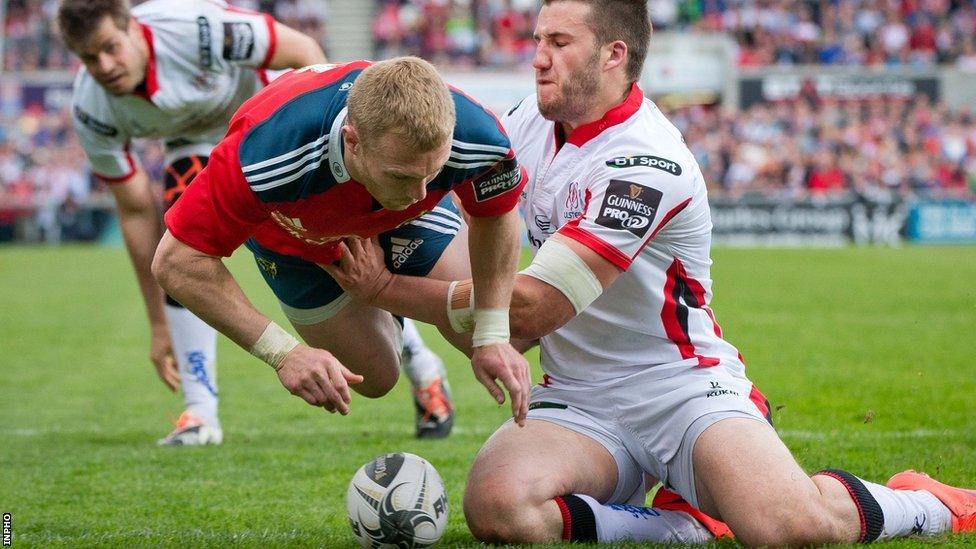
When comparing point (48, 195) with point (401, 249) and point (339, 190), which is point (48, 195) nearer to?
point (401, 249)

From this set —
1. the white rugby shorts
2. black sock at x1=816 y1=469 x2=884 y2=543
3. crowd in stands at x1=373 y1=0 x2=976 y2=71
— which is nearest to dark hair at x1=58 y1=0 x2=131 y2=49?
the white rugby shorts

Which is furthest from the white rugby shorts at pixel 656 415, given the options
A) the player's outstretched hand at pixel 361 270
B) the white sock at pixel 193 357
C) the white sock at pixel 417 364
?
the white sock at pixel 193 357

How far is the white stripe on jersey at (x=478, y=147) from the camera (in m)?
4.10

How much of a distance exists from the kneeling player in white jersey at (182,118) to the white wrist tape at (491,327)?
2.42 metres

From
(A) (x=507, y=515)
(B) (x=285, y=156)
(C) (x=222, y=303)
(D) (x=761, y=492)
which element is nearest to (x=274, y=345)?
(C) (x=222, y=303)

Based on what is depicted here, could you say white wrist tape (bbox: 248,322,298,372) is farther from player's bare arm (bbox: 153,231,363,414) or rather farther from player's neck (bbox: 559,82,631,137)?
player's neck (bbox: 559,82,631,137)

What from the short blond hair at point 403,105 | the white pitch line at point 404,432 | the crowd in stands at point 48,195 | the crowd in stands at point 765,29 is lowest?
the crowd in stands at point 48,195

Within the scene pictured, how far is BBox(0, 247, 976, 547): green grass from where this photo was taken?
16.5ft

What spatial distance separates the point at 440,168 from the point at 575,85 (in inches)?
35.2

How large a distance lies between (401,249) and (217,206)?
119cm

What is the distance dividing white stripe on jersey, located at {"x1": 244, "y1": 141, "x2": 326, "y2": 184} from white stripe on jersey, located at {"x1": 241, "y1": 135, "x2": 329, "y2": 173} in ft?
0.07

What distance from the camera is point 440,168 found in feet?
13.0

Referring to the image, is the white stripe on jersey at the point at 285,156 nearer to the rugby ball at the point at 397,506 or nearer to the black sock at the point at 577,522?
the rugby ball at the point at 397,506

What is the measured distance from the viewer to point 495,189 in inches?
171
